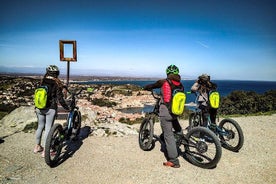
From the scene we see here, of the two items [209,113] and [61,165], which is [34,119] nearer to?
[61,165]

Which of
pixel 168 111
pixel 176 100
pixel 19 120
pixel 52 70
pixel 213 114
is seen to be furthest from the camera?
pixel 19 120

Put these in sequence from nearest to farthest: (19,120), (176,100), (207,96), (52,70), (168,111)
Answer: (176,100)
(168,111)
(52,70)
(207,96)
(19,120)

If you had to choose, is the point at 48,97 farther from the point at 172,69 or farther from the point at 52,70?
the point at 172,69

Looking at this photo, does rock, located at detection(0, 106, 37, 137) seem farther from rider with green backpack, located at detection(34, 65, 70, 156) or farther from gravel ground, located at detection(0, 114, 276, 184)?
rider with green backpack, located at detection(34, 65, 70, 156)

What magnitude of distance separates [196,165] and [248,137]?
374 centimetres

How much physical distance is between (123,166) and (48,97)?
264 centimetres

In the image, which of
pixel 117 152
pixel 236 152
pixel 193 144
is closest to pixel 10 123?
pixel 117 152

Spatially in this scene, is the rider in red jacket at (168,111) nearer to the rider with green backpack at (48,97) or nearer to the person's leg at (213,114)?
the person's leg at (213,114)

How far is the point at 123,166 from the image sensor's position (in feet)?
16.1

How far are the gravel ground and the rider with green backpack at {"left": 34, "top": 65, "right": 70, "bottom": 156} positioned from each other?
3.35 ft

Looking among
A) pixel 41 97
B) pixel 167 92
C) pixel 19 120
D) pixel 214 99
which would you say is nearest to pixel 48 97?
pixel 41 97

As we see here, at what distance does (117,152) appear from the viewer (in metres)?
5.89

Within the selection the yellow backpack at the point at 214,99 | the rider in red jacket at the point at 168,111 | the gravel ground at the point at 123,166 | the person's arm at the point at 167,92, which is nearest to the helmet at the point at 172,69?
the rider in red jacket at the point at 168,111

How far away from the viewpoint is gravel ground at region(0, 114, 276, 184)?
4238mm
